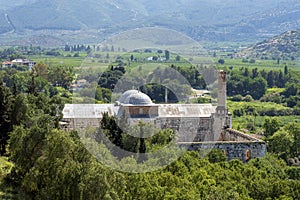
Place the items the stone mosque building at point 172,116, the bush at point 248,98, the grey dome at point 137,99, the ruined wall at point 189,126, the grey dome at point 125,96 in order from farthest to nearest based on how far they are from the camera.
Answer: the bush at point 248,98 < the grey dome at point 125,96 < the ruined wall at point 189,126 < the grey dome at point 137,99 < the stone mosque building at point 172,116

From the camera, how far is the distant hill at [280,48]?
480 feet

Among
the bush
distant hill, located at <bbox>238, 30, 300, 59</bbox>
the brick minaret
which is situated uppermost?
distant hill, located at <bbox>238, 30, 300, 59</bbox>

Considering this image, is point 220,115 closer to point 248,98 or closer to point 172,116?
point 172,116

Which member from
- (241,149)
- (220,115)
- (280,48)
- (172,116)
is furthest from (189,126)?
(280,48)

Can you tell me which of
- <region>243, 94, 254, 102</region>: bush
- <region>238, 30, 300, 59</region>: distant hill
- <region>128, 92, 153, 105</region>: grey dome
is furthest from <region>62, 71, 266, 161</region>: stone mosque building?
<region>238, 30, 300, 59</region>: distant hill

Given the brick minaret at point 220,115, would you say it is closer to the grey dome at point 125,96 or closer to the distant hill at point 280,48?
the grey dome at point 125,96

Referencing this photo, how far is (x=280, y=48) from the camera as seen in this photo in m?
153

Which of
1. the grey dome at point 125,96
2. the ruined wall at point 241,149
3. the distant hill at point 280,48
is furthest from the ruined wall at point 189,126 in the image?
the distant hill at point 280,48

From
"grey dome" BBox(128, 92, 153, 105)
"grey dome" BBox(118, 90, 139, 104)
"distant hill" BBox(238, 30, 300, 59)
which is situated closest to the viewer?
"grey dome" BBox(128, 92, 153, 105)

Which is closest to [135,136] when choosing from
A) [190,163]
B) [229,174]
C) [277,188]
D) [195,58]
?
[190,163]

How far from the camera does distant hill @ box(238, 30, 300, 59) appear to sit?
146 metres

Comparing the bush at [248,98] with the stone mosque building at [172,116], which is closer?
the stone mosque building at [172,116]

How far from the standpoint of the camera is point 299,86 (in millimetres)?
79188

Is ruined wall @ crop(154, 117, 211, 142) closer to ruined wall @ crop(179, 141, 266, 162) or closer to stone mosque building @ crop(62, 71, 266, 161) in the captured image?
stone mosque building @ crop(62, 71, 266, 161)
